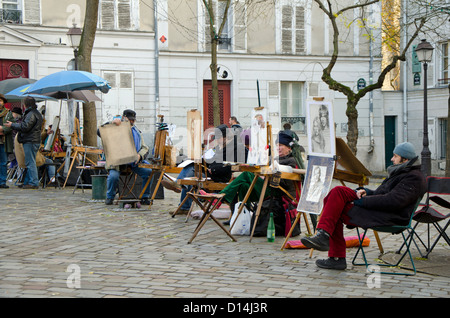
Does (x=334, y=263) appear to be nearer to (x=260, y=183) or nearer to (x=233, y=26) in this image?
(x=260, y=183)

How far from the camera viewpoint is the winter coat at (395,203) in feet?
20.5

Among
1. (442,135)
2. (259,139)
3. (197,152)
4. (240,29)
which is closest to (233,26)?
(240,29)

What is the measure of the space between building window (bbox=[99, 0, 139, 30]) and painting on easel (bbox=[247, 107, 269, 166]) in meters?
17.2

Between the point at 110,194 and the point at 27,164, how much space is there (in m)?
3.45

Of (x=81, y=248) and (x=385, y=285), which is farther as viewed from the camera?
(x=81, y=248)

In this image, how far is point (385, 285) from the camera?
5.71m

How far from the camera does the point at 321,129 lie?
7.31 meters

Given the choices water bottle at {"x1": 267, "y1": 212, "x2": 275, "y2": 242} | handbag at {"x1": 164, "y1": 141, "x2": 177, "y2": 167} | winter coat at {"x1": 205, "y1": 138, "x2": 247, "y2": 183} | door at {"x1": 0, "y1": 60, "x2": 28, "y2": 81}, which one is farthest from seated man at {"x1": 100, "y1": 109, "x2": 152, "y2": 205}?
door at {"x1": 0, "y1": 60, "x2": 28, "y2": 81}

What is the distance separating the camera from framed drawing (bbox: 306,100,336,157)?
23.7ft

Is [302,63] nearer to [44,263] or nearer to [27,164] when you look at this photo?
[27,164]

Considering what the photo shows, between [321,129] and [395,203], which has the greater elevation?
[321,129]

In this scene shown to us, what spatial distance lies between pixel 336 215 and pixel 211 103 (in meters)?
19.7
